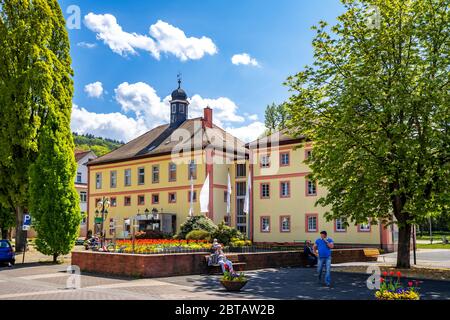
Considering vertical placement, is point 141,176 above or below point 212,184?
above

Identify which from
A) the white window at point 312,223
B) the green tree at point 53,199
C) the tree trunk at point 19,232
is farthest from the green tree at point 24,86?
the white window at point 312,223

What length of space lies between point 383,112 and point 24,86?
2068 cm

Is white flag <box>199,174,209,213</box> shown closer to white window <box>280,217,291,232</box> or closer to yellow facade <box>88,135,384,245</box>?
yellow facade <box>88,135,384,245</box>

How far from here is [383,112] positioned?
20.8 m

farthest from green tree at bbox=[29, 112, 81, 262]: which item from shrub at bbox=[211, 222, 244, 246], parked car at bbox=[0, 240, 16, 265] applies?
shrub at bbox=[211, 222, 244, 246]

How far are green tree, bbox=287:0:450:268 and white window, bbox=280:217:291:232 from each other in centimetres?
2020

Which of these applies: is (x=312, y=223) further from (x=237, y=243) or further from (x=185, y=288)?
(x=185, y=288)

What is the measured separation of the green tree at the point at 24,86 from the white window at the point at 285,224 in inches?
837

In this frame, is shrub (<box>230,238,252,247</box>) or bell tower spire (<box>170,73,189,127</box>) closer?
shrub (<box>230,238,252,247</box>)

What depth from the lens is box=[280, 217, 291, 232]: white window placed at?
1722 inches

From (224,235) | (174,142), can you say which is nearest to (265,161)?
(174,142)

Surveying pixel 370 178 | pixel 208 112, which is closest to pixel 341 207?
pixel 370 178

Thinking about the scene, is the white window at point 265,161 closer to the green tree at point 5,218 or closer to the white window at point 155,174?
the white window at point 155,174

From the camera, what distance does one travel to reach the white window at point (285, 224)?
1722 inches
